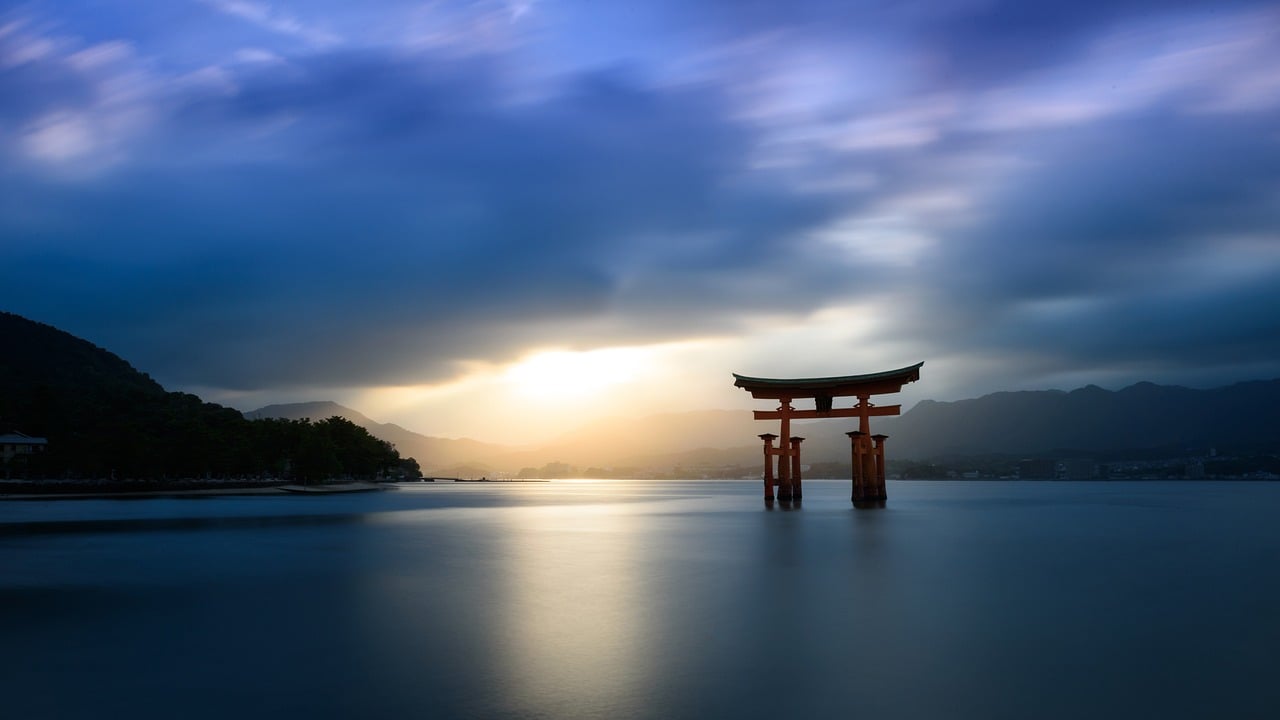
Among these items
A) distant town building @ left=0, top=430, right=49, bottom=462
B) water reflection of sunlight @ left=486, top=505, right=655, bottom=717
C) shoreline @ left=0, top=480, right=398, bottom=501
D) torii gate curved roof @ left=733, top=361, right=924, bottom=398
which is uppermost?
torii gate curved roof @ left=733, top=361, right=924, bottom=398

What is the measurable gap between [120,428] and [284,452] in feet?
67.9

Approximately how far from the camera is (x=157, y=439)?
83875 millimetres

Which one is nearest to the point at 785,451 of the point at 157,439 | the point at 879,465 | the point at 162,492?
the point at 879,465

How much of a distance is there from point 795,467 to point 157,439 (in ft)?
225

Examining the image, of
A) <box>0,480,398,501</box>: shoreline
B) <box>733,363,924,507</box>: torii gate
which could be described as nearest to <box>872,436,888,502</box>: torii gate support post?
<box>733,363,924,507</box>: torii gate

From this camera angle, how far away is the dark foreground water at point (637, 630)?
861 cm

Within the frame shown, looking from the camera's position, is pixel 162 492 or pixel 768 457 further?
pixel 162 492

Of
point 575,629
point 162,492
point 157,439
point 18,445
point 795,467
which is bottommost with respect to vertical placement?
point 162,492

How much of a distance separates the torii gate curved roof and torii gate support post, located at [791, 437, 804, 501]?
4.75 meters

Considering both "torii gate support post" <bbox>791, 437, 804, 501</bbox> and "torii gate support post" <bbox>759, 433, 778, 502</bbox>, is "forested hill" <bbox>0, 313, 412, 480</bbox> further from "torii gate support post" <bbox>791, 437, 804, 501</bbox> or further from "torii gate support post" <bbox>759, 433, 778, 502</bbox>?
"torii gate support post" <bbox>791, 437, 804, 501</bbox>

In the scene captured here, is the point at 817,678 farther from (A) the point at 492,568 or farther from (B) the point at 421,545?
(B) the point at 421,545

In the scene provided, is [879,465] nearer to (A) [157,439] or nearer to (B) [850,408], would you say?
(B) [850,408]

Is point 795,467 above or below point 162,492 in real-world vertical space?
above

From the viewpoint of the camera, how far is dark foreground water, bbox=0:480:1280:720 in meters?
8.61
